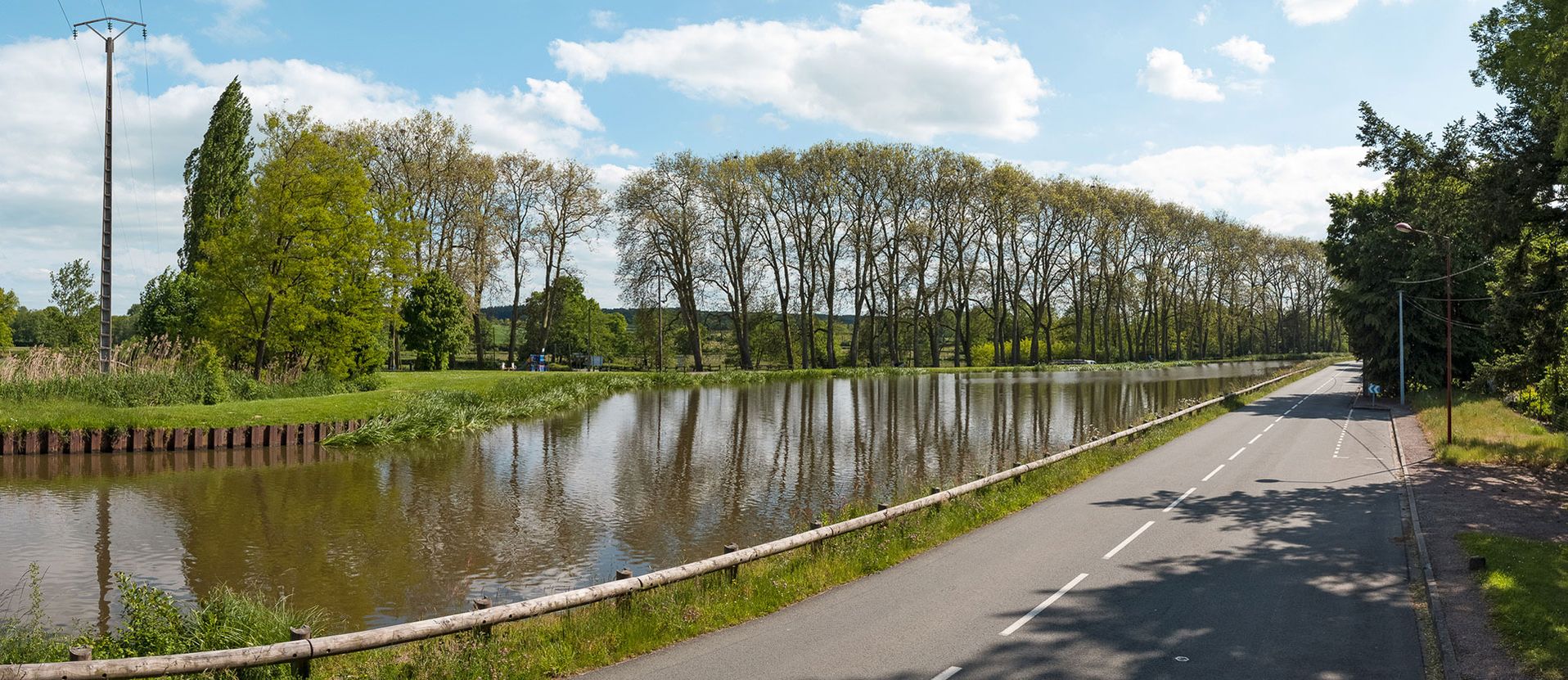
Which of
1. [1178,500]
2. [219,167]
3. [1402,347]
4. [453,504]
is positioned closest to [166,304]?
[219,167]

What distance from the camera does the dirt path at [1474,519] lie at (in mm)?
8188

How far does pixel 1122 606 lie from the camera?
9.64m

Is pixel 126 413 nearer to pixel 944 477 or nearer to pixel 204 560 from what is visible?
pixel 204 560

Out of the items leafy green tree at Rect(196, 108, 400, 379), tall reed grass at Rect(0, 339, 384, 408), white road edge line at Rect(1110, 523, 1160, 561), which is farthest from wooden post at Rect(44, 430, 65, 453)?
white road edge line at Rect(1110, 523, 1160, 561)

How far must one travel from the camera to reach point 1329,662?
7.89 m

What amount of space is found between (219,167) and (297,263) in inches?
866

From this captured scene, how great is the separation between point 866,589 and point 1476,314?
47.4 m

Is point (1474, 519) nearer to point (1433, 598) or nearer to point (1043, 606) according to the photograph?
point (1433, 598)

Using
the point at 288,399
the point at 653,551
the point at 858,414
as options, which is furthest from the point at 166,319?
the point at 653,551

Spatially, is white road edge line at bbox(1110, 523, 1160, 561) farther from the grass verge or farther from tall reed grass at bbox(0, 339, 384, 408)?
tall reed grass at bbox(0, 339, 384, 408)

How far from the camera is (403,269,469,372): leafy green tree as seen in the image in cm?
5441

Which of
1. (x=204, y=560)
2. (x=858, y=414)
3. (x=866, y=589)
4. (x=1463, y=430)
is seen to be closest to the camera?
(x=866, y=589)

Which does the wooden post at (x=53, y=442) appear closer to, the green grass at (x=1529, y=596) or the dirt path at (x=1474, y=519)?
the dirt path at (x=1474, y=519)

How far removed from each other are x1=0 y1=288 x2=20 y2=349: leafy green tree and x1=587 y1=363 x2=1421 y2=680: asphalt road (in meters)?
70.7
